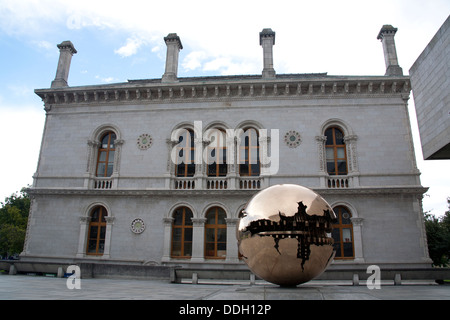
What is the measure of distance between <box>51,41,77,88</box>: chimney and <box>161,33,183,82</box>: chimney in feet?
22.4

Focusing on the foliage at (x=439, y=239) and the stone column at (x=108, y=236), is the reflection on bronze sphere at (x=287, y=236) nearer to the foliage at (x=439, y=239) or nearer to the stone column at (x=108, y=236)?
the stone column at (x=108, y=236)

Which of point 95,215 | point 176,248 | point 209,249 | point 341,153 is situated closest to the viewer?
point 209,249

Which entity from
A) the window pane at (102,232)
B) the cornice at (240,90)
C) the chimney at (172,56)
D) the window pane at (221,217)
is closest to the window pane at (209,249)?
the window pane at (221,217)

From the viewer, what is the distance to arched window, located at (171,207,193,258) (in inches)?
725

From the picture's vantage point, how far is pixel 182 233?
735 inches

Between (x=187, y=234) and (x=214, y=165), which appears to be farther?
(x=214, y=165)

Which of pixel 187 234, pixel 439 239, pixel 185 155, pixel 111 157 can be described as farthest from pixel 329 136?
pixel 111 157

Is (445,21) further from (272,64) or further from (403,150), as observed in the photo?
(272,64)

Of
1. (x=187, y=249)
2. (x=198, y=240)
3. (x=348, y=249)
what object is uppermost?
(x=198, y=240)

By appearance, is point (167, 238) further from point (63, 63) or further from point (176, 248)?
point (63, 63)

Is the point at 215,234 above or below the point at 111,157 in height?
below

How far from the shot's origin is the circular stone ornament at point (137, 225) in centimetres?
1856

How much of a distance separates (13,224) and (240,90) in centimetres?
3816

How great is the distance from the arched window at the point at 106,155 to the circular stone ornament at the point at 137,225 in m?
3.60
